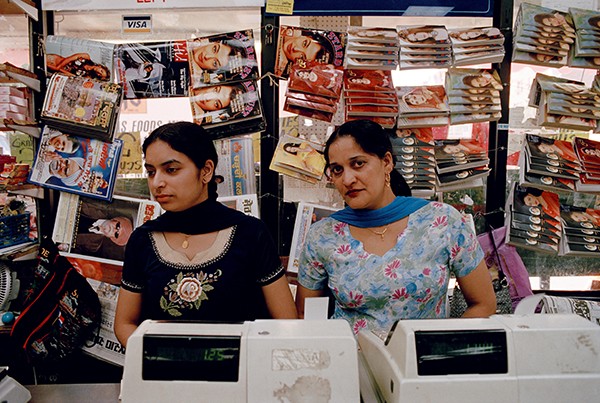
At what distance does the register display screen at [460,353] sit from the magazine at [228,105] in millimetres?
1782

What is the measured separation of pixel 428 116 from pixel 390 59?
14.5 inches

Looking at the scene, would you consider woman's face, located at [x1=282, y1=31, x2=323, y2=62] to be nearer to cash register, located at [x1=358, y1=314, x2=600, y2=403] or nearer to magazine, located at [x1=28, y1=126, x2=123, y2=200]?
magazine, located at [x1=28, y1=126, x2=123, y2=200]

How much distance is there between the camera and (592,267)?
102 inches

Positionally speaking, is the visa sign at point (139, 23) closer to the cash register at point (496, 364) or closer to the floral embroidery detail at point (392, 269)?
the floral embroidery detail at point (392, 269)

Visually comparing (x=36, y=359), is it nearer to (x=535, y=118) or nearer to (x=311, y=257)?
(x=311, y=257)

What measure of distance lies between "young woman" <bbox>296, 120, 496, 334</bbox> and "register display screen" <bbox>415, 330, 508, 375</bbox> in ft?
1.70

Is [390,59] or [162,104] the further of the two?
[162,104]

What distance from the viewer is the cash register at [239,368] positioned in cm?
82

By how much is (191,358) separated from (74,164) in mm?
1986

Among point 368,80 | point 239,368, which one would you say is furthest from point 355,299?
point 368,80

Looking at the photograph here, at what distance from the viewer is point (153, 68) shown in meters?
2.45

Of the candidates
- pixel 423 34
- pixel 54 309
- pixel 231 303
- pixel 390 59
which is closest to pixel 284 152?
pixel 390 59

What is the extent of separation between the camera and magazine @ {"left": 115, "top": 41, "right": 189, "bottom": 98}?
244 centimetres

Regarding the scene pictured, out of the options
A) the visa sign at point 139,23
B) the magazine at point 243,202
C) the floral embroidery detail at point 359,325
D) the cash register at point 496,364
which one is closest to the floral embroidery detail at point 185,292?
the floral embroidery detail at point 359,325
